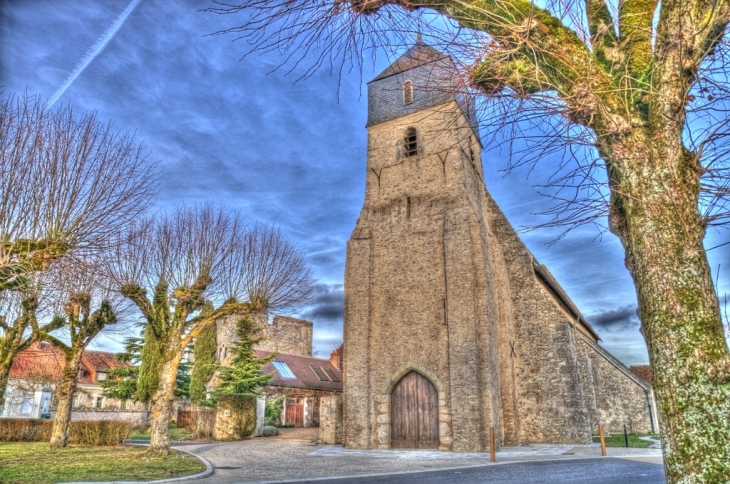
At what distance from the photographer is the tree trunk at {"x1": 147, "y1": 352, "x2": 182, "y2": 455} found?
502 inches

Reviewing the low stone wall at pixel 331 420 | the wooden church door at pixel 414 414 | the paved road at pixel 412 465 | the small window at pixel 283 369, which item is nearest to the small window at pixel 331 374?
the small window at pixel 283 369

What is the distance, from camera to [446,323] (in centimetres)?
1722

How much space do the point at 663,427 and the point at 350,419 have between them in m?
15.5

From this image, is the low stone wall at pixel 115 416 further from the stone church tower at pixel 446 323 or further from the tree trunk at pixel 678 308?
the tree trunk at pixel 678 308

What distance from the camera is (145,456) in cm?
1262

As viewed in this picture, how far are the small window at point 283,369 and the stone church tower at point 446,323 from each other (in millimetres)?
17487

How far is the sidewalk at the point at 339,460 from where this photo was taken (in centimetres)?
1033

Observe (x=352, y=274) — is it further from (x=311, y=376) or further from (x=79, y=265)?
(x=311, y=376)

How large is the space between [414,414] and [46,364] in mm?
32617

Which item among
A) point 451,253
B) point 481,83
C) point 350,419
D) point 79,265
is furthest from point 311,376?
point 481,83

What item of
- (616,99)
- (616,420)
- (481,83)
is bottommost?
(616,420)

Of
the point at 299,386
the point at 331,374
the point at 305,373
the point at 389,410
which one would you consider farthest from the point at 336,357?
the point at 389,410

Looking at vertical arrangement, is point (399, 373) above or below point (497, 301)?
below

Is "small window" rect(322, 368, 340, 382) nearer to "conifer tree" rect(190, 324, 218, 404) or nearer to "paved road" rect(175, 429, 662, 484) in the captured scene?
"conifer tree" rect(190, 324, 218, 404)
